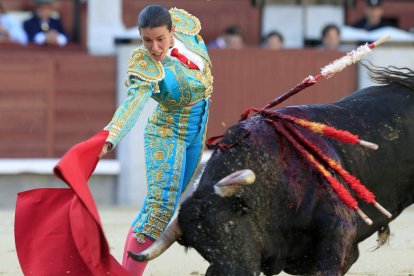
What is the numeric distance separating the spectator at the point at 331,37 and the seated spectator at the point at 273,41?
12.9 inches

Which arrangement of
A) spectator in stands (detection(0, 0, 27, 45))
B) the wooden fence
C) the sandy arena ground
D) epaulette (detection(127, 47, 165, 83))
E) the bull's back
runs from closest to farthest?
epaulette (detection(127, 47, 165, 83)) < the bull's back < the sandy arena ground < the wooden fence < spectator in stands (detection(0, 0, 27, 45))

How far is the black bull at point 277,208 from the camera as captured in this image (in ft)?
11.3

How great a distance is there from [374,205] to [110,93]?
454 cm

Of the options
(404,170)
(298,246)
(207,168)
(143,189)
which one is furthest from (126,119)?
(143,189)

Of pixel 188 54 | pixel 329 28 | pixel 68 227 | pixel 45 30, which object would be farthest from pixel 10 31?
pixel 68 227

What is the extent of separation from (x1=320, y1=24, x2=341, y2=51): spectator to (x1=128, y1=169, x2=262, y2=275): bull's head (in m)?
4.73

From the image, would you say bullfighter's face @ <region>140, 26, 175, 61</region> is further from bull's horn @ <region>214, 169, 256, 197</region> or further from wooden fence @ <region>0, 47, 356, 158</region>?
wooden fence @ <region>0, 47, 356, 158</region>

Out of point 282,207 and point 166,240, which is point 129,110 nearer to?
point 166,240

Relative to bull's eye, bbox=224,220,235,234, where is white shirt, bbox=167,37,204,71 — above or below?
above

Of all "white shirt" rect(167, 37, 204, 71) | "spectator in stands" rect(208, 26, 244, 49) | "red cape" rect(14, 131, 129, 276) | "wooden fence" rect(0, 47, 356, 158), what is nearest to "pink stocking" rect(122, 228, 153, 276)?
"red cape" rect(14, 131, 129, 276)

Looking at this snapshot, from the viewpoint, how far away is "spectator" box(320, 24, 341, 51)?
26.4 ft

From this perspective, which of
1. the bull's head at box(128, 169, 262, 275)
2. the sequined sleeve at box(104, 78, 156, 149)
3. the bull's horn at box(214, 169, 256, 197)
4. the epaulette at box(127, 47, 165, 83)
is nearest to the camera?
the bull's horn at box(214, 169, 256, 197)

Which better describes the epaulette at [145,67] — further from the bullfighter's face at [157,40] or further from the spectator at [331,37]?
the spectator at [331,37]

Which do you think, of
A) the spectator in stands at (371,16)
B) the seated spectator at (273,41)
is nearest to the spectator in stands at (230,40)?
the seated spectator at (273,41)
